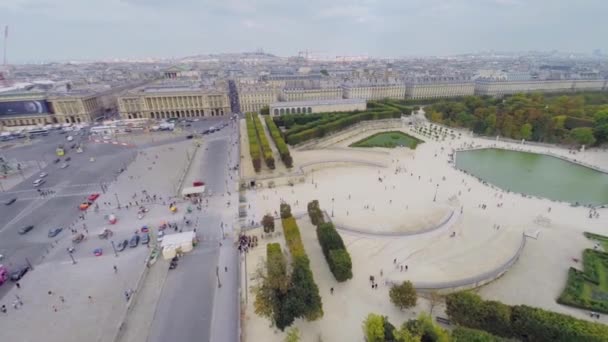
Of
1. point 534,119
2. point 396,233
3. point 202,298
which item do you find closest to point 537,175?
point 534,119

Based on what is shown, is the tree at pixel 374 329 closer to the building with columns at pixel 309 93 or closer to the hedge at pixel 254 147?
the hedge at pixel 254 147

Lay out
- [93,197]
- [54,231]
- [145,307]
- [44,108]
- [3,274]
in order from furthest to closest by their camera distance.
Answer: [44,108], [93,197], [54,231], [3,274], [145,307]

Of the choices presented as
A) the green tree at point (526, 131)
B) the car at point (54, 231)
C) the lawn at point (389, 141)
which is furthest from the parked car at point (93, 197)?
the green tree at point (526, 131)

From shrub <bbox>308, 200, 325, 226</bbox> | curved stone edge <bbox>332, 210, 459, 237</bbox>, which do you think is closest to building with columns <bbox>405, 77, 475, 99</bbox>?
curved stone edge <bbox>332, 210, 459, 237</bbox>

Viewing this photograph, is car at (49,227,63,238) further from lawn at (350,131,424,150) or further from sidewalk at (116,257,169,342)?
lawn at (350,131,424,150)

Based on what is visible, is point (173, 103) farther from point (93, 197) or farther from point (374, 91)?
point (374, 91)

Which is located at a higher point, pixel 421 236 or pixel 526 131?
pixel 526 131
